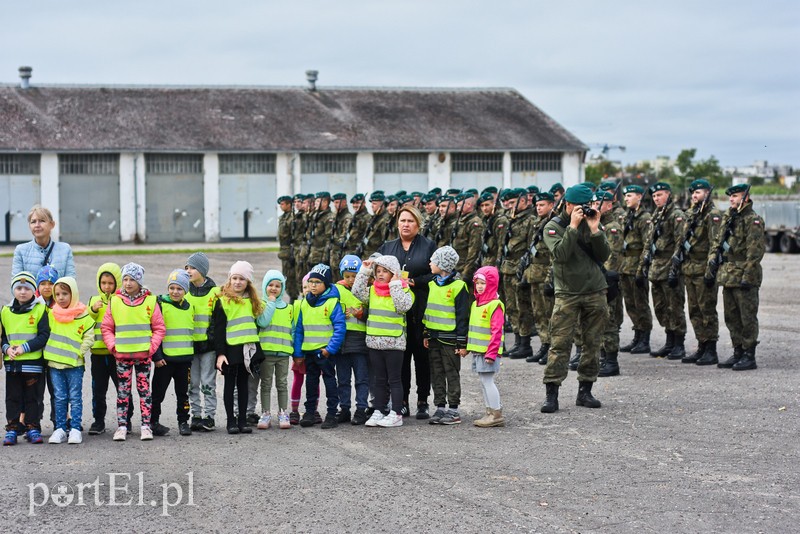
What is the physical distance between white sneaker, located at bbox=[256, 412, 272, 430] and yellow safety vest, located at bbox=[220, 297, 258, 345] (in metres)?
0.65

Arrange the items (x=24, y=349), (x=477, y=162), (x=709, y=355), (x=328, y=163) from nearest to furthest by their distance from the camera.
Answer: (x=24, y=349)
(x=709, y=355)
(x=328, y=163)
(x=477, y=162)

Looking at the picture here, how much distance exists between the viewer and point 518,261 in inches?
547

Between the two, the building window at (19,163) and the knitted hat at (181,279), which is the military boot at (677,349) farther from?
the building window at (19,163)

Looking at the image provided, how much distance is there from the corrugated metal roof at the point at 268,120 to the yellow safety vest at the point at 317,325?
3277 cm

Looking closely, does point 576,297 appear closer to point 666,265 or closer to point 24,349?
point 666,265

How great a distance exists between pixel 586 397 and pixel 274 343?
2.96 metres

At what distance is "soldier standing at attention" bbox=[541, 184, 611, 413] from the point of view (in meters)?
9.88

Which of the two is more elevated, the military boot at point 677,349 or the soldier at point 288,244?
the soldier at point 288,244

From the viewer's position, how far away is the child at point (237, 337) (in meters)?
9.06

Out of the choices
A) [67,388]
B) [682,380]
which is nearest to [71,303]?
[67,388]

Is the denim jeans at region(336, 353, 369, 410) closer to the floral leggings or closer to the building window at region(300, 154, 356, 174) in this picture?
the floral leggings

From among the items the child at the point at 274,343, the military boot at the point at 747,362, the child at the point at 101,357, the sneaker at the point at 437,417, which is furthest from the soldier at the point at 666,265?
the child at the point at 101,357

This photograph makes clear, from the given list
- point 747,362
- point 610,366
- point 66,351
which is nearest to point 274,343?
point 66,351

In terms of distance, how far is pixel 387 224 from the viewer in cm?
1684
